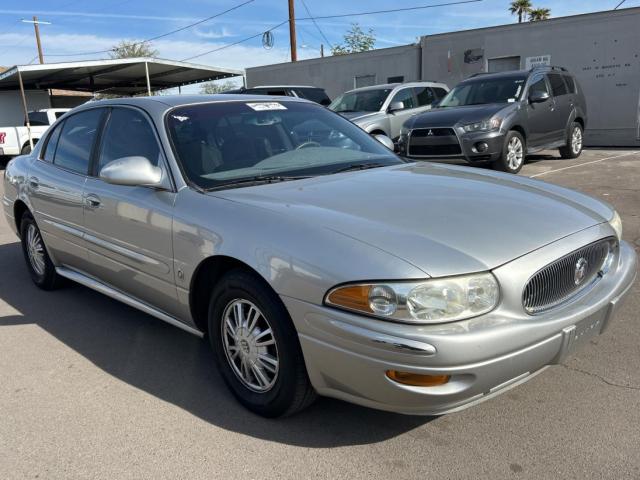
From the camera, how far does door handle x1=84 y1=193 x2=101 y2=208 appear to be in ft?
12.2

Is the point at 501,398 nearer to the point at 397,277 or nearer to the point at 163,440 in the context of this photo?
the point at 397,277

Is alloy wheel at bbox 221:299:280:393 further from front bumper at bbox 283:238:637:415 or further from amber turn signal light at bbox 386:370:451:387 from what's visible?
amber turn signal light at bbox 386:370:451:387

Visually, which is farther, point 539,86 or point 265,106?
point 539,86

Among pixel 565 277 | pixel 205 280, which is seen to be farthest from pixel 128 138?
pixel 565 277

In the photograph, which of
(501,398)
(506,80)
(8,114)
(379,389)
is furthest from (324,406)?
(8,114)

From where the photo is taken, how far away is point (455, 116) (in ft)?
30.5

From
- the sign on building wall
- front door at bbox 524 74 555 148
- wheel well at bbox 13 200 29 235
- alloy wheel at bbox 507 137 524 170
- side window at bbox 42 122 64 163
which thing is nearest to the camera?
side window at bbox 42 122 64 163

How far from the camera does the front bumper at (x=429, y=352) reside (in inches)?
85.2

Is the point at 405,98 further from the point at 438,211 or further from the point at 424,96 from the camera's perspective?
the point at 438,211

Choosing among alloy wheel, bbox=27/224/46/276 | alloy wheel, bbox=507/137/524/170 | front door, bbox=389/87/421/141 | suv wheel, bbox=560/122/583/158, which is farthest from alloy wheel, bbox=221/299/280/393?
suv wheel, bbox=560/122/583/158

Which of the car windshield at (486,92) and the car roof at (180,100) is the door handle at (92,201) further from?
the car windshield at (486,92)

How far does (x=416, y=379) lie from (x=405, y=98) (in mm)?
10592

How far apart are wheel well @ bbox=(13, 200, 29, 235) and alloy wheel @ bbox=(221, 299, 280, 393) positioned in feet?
9.70

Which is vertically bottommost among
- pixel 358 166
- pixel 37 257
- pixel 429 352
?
pixel 37 257
